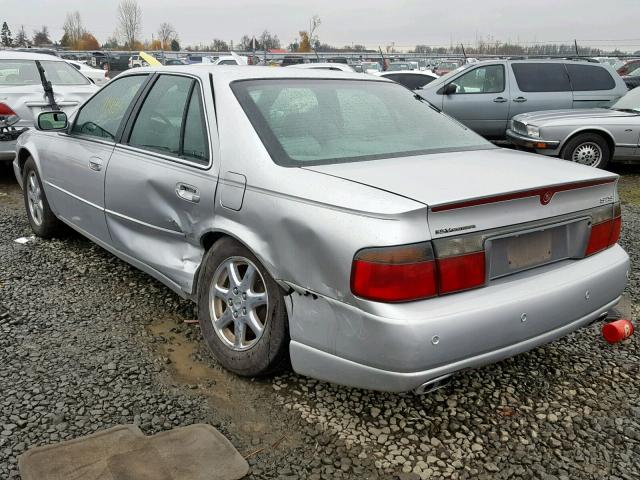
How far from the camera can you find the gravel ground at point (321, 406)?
2441 mm

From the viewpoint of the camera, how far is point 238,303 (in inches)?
114

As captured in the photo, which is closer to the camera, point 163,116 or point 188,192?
point 188,192

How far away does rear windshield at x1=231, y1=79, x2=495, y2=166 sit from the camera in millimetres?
2893

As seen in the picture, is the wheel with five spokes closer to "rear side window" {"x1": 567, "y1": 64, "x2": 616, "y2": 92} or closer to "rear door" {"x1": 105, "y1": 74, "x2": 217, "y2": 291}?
"rear door" {"x1": 105, "y1": 74, "x2": 217, "y2": 291}

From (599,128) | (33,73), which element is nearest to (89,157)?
(33,73)

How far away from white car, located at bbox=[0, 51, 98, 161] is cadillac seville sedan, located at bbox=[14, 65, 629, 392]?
3.94m

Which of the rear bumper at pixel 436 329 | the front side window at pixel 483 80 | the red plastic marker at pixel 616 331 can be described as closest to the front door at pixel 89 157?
the rear bumper at pixel 436 329

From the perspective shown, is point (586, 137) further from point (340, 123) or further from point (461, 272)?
point (461, 272)

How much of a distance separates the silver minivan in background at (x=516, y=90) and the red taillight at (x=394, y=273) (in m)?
8.70

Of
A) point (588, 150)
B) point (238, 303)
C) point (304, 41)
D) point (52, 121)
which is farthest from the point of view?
point (304, 41)

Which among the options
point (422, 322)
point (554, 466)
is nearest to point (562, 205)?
point (422, 322)

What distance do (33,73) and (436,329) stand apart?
305 inches

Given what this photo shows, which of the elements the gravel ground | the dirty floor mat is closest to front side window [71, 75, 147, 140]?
the gravel ground

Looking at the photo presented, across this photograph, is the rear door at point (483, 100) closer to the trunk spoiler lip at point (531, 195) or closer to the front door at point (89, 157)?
the front door at point (89, 157)
